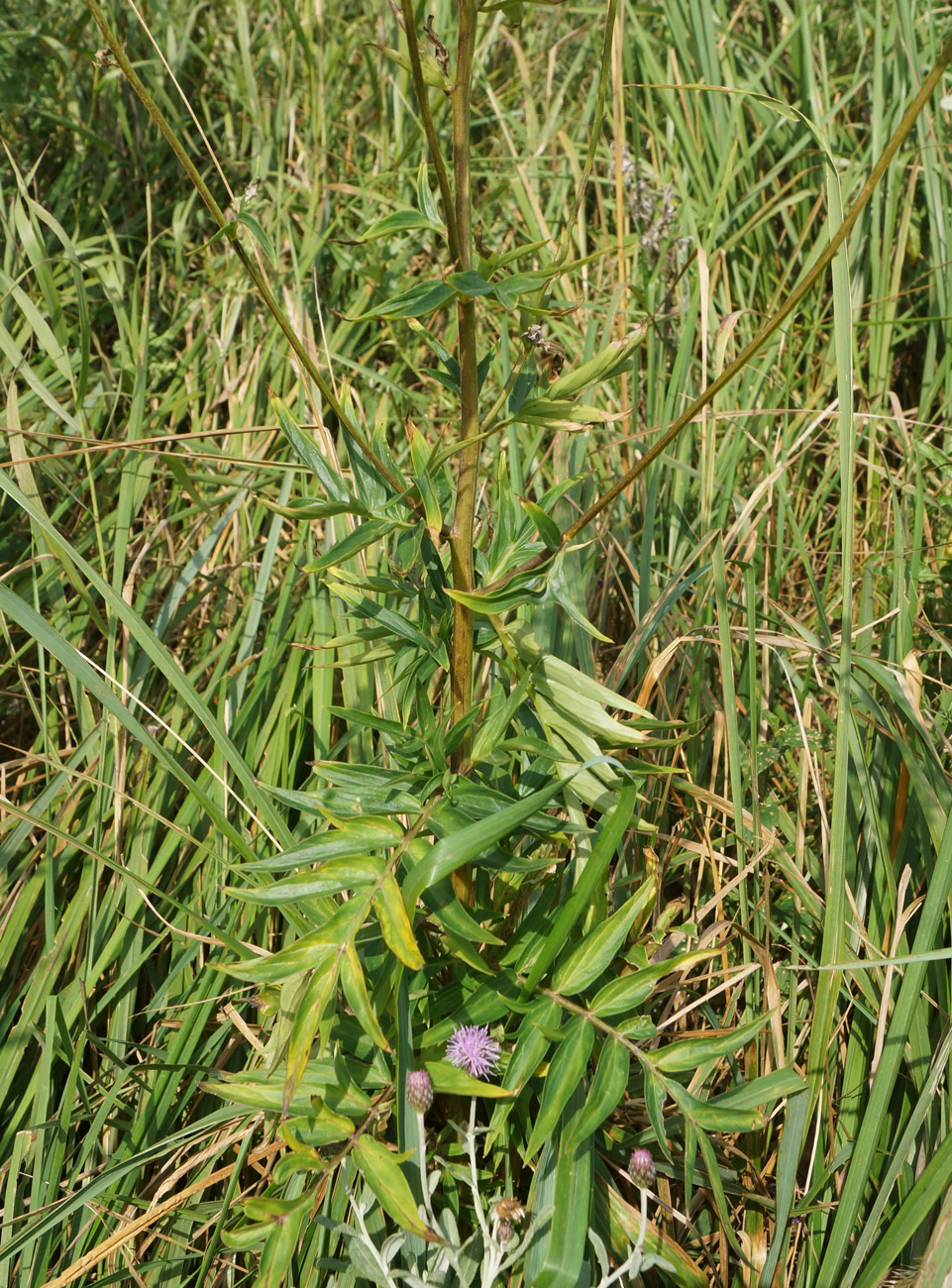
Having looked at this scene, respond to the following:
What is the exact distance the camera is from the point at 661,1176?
986 millimetres

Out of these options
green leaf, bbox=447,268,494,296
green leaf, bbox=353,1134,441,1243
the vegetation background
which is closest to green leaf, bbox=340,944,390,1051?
the vegetation background

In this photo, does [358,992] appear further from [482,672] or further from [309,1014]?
[482,672]

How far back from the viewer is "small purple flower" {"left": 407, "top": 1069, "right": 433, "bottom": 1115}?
2.57ft

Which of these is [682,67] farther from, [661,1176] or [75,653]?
[661,1176]

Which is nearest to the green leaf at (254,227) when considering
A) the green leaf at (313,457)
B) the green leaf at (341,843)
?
the green leaf at (313,457)

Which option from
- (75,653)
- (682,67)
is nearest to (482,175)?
(682,67)

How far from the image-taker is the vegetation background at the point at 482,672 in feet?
2.63

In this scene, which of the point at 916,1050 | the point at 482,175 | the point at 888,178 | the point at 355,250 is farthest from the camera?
the point at 482,175

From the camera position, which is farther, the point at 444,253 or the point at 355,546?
the point at 444,253

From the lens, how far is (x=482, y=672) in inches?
49.5

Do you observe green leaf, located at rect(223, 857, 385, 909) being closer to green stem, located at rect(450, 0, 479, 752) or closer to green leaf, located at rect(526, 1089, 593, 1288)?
green stem, located at rect(450, 0, 479, 752)

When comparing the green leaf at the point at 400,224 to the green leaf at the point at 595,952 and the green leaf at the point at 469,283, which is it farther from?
the green leaf at the point at 595,952

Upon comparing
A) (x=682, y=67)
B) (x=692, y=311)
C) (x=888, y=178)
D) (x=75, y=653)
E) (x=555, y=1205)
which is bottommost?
(x=555, y=1205)

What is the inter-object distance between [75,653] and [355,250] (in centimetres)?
115
